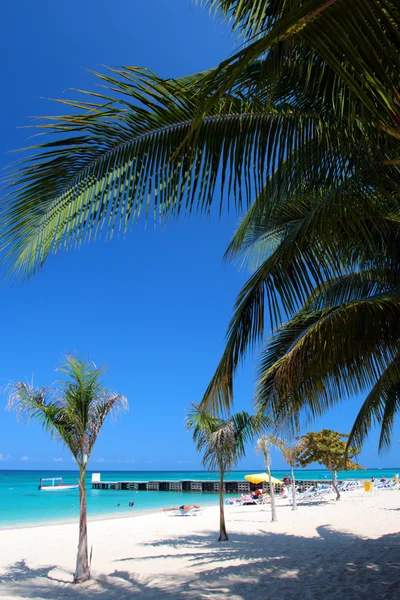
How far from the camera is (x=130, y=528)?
18250 millimetres

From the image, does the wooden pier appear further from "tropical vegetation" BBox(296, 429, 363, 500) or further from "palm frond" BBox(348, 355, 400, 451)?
"palm frond" BBox(348, 355, 400, 451)

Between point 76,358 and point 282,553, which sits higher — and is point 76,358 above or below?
above

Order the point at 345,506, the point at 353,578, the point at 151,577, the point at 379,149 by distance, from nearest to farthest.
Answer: the point at 379,149, the point at 353,578, the point at 151,577, the point at 345,506

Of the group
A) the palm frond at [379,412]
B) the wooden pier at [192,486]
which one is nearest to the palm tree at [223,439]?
the palm frond at [379,412]

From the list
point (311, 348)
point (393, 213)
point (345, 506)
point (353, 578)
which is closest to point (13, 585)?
point (353, 578)

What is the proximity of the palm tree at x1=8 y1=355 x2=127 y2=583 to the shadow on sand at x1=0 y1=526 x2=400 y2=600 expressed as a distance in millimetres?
946

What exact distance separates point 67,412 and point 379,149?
7.02 m

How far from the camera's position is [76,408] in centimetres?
826

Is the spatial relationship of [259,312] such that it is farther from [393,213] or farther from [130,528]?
[130,528]

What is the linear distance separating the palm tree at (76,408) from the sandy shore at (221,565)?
1.12 metres

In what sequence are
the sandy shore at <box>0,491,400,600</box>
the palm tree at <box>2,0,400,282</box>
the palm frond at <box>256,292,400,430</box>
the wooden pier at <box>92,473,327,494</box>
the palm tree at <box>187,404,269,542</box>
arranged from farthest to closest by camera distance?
1. the wooden pier at <box>92,473,327,494</box>
2. the palm tree at <box>187,404,269,542</box>
3. the sandy shore at <box>0,491,400,600</box>
4. the palm frond at <box>256,292,400,430</box>
5. the palm tree at <box>2,0,400,282</box>

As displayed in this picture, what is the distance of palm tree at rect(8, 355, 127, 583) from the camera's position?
8.08 metres

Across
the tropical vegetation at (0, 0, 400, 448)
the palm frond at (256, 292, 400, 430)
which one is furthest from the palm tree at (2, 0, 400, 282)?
the palm frond at (256, 292, 400, 430)

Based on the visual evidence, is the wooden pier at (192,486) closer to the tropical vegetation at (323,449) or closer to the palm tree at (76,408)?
the tropical vegetation at (323,449)
